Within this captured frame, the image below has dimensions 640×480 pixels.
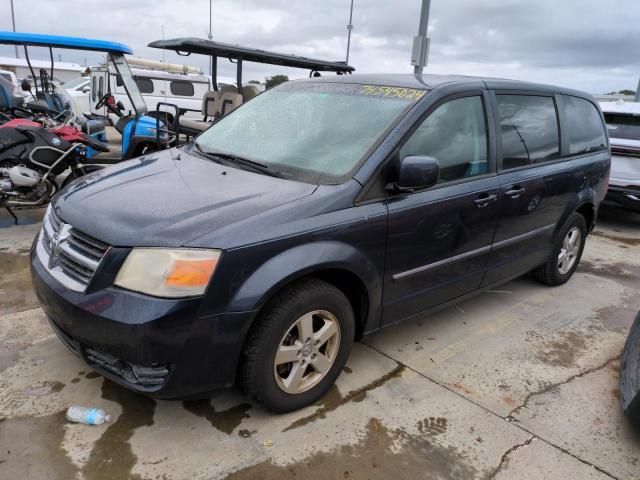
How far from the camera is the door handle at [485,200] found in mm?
3221

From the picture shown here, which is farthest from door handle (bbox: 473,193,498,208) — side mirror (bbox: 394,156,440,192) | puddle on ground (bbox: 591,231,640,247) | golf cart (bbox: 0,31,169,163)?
golf cart (bbox: 0,31,169,163)

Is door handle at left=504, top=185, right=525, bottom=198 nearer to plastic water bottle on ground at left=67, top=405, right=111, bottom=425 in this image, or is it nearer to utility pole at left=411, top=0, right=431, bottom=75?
plastic water bottle on ground at left=67, top=405, right=111, bottom=425

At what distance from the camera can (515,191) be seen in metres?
3.51

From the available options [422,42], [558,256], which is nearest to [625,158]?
[558,256]

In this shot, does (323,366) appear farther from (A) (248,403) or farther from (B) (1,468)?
(B) (1,468)

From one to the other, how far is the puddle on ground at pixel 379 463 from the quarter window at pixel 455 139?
1.51 m

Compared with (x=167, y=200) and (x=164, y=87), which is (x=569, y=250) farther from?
(x=164, y=87)

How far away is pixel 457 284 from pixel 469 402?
793 millimetres

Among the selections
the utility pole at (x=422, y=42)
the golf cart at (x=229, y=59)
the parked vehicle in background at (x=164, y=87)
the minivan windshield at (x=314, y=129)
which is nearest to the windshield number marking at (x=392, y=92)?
the minivan windshield at (x=314, y=129)

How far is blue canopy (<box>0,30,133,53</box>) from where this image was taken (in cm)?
612

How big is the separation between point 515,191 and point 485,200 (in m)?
0.38

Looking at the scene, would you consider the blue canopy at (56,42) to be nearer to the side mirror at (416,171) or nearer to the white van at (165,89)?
the side mirror at (416,171)

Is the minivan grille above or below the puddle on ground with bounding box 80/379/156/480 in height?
above

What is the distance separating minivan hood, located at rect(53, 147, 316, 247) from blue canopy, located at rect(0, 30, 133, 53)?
4.21 metres
